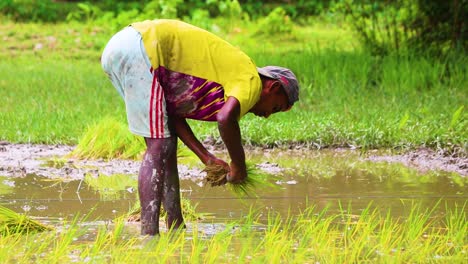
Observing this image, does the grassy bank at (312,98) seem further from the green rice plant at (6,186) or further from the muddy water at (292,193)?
the green rice plant at (6,186)

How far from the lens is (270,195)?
6.03m

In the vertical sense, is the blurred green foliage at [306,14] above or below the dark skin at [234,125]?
below

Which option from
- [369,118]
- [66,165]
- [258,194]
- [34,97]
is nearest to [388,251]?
[258,194]

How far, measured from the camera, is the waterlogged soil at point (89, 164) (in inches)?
267

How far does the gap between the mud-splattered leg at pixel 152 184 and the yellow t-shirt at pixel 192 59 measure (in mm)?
283

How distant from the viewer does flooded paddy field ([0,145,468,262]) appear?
198 inches

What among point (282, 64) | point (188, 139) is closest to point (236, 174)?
point (188, 139)

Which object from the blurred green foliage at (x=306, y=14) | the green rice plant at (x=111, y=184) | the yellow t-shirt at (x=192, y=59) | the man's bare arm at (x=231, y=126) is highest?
the yellow t-shirt at (x=192, y=59)

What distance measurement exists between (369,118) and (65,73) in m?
4.39

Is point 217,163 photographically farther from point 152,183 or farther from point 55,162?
point 55,162

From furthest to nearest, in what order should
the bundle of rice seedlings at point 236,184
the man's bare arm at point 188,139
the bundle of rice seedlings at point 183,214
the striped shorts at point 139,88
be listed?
the bundle of rice seedlings at point 183,214
the man's bare arm at point 188,139
the bundle of rice seedlings at point 236,184
the striped shorts at point 139,88

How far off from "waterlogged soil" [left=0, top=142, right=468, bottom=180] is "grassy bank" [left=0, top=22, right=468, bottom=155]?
21 cm

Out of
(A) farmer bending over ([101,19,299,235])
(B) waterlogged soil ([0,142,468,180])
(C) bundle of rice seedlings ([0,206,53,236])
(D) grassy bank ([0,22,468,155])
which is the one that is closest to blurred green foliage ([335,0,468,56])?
(D) grassy bank ([0,22,468,155])

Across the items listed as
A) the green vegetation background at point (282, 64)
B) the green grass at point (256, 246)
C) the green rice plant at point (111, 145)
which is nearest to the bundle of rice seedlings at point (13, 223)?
the green grass at point (256, 246)
